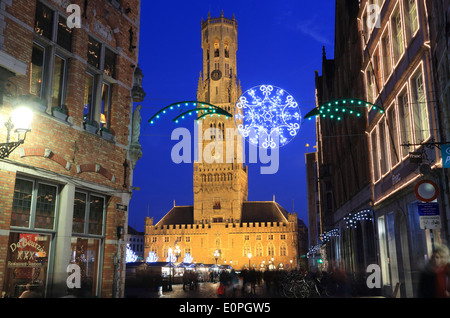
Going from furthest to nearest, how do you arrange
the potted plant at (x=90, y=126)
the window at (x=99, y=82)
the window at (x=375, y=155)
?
1. the window at (x=375, y=155)
2. the window at (x=99, y=82)
3. the potted plant at (x=90, y=126)

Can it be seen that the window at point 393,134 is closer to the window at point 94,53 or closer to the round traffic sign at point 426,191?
the round traffic sign at point 426,191

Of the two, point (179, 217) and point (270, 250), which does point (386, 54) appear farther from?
point (179, 217)

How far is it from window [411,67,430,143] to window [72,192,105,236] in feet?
36.0

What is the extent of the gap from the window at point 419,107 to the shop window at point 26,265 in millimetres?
12456

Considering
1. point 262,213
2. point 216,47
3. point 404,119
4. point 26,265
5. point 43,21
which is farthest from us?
point 216,47

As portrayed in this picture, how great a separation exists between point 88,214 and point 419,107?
39.3 feet

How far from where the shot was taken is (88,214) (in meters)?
12.6

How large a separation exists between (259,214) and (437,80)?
94.2 meters

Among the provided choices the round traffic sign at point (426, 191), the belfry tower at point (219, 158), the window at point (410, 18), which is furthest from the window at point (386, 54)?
the belfry tower at point (219, 158)

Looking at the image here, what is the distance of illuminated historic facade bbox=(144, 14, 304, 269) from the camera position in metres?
99.1

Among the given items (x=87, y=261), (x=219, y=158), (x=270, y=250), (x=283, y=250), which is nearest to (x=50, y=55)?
(x=87, y=261)

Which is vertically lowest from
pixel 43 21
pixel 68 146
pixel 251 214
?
pixel 68 146

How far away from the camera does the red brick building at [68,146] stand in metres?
10.2

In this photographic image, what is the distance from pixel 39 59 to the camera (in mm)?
11344
